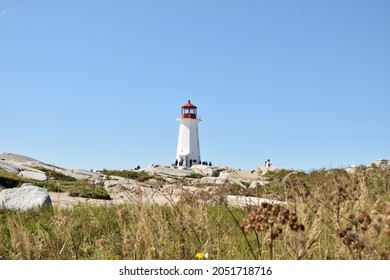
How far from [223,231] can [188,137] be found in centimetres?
5765

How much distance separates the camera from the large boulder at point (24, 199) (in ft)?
41.0

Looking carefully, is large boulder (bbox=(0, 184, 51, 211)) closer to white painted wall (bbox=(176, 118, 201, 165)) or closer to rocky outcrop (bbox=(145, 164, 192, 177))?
rocky outcrop (bbox=(145, 164, 192, 177))

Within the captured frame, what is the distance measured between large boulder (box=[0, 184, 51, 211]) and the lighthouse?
5112cm

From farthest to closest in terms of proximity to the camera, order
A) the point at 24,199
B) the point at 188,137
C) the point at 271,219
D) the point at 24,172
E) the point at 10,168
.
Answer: the point at 188,137 → the point at 10,168 → the point at 24,172 → the point at 24,199 → the point at 271,219

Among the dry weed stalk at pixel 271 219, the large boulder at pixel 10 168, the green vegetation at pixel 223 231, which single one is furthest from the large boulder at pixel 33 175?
the dry weed stalk at pixel 271 219

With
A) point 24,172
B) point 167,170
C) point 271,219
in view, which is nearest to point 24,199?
point 271,219

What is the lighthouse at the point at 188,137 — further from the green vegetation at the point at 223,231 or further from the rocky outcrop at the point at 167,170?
the green vegetation at the point at 223,231

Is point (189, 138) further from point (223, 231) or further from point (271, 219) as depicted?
point (271, 219)

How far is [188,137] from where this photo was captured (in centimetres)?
6456

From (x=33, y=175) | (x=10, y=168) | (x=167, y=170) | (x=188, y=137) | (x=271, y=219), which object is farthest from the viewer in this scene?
(x=188, y=137)

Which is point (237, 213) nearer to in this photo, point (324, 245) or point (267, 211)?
point (324, 245)

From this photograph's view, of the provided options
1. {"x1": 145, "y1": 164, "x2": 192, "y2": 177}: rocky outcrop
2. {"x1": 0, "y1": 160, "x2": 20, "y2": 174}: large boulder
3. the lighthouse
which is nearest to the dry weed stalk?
{"x1": 0, "y1": 160, "x2": 20, "y2": 174}: large boulder
